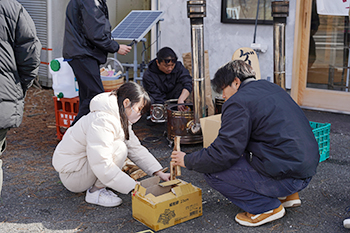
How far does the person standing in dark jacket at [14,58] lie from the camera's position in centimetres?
283

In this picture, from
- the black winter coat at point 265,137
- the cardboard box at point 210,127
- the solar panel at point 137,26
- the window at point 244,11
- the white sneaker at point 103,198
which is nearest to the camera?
the black winter coat at point 265,137

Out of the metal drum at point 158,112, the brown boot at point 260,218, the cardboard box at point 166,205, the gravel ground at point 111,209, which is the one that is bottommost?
the gravel ground at point 111,209

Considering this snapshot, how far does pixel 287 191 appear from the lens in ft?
9.45

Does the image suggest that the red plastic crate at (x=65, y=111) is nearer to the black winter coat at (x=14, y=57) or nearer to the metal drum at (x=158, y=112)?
the metal drum at (x=158, y=112)

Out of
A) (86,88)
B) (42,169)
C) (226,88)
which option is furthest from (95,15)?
(226,88)

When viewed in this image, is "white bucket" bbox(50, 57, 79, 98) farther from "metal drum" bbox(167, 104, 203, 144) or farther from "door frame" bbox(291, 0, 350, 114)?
"door frame" bbox(291, 0, 350, 114)

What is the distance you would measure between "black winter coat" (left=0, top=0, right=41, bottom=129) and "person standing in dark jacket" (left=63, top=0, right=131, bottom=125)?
1338 mm

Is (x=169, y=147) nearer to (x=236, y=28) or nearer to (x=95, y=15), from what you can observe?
(x=95, y=15)

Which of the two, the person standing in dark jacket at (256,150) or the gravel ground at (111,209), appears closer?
the person standing in dark jacket at (256,150)

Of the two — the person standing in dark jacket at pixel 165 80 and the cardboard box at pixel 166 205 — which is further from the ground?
the person standing in dark jacket at pixel 165 80

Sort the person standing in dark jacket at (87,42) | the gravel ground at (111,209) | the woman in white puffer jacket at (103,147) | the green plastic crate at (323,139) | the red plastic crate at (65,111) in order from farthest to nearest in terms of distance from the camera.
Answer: the red plastic crate at (65,111) → the person standing in dark jacket at (87,42) → the green plastic crate at (323,139) → the woman in white puffer jacket at (103,147) → the gravel ground at (111,209)

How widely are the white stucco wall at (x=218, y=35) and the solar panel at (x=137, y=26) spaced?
535mm

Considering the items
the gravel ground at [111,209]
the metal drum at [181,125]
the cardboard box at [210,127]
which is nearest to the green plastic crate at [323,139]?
the gravel ground at [111,209]

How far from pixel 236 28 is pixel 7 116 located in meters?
4.79
